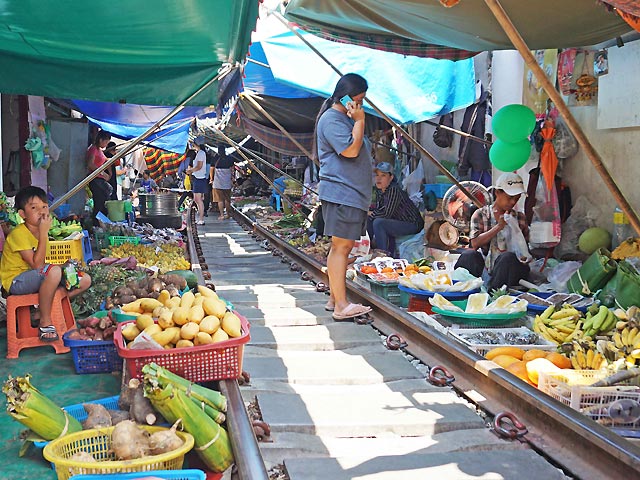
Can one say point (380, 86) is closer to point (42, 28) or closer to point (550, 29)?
point (550, 29)

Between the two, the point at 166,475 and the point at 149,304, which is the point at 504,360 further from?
the point at 166,475

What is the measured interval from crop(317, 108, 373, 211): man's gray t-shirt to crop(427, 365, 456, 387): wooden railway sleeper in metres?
1.86

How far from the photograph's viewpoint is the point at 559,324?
5.61 meters

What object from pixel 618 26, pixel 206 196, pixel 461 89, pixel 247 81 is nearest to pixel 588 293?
pixel 618 26

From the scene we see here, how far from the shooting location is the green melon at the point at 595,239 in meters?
7.18

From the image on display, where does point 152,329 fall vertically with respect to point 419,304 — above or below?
above

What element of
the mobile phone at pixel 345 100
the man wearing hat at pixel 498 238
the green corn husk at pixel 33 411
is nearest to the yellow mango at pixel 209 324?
the green corn husk at pixel 33 411

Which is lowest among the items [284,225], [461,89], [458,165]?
[284,225]

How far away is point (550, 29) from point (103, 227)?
826 cm

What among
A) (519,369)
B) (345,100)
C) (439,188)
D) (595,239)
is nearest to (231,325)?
(519,369)

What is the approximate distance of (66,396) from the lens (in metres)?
4.46

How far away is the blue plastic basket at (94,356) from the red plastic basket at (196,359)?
2.09ft

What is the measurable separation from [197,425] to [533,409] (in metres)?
1.86

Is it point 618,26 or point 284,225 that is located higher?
point 618,26
